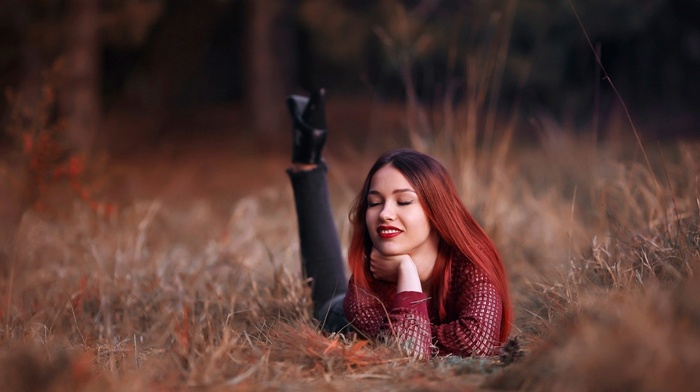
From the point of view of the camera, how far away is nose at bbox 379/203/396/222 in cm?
211

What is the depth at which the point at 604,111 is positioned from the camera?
33.0 ft

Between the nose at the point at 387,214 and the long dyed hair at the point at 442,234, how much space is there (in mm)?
93

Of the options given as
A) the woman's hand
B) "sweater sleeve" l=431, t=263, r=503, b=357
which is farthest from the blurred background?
the woman's hand

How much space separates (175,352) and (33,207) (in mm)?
2501

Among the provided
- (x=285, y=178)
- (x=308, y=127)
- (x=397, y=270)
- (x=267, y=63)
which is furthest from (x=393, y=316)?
(x=267, y=63)

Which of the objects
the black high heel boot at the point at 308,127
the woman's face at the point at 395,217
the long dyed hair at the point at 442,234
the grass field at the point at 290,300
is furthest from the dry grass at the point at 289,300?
the black high heel boot at the point at 308,127

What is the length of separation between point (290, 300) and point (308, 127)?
0.65 metres

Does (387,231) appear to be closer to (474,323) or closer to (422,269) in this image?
(422,269)

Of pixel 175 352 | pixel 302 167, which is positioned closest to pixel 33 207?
pixel 302 167

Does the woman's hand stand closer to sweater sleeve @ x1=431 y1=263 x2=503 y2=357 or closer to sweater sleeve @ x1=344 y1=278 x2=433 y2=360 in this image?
sweater sleeve @ x1=344 y1=278 x2=433 y2=360

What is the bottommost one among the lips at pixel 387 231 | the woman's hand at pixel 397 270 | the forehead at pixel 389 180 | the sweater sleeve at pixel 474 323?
the sweater sleeve at pixel 474 323

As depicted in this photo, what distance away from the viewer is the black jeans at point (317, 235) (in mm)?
2873

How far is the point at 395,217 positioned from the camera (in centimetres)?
212

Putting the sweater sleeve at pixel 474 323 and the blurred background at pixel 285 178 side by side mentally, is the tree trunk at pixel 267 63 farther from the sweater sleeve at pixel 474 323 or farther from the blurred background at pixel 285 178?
the sweater sleeve at pixel 474 323
